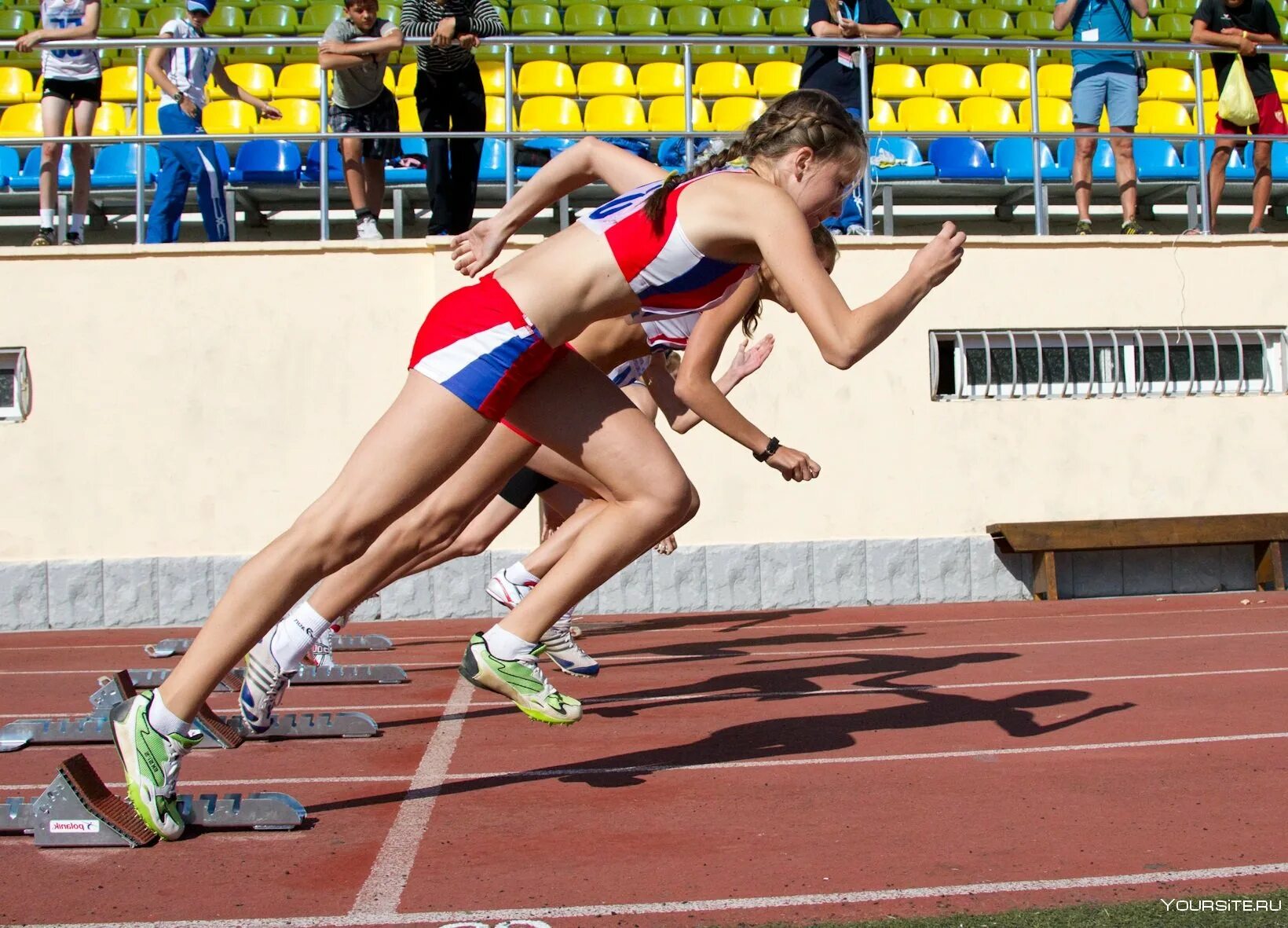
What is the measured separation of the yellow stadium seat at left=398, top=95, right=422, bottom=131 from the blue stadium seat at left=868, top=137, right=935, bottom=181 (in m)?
3.76

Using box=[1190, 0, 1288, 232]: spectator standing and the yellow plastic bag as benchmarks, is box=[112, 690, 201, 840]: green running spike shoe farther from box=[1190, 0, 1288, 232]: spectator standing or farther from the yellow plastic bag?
the yellow plastic bag

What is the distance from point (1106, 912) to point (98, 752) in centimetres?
358

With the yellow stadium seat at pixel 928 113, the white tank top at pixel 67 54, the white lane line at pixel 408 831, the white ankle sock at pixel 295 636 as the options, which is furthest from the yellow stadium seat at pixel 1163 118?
the white ankle sock at pixel 295 636

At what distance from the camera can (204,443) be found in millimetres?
10172

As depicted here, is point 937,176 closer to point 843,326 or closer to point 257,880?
point 843,326

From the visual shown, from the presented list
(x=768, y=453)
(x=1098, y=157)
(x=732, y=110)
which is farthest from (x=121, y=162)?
(x=768, y=453)

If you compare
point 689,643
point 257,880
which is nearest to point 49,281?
point 689,643

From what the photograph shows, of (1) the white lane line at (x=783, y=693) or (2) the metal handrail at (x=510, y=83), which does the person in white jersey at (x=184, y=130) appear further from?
(1) the white lane line at (x=783, y=693)

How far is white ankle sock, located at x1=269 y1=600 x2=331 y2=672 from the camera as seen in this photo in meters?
3.90

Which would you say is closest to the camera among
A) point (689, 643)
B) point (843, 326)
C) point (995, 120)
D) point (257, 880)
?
point (257, 880)

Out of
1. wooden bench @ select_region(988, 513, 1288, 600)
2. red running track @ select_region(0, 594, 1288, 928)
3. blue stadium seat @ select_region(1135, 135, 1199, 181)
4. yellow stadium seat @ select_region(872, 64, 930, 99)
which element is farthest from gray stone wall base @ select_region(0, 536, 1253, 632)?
yellow stadium seat @ select_region(872, 64, 930, 99)

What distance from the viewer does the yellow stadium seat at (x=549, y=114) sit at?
534 inches

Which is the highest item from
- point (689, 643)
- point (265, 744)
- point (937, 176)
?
point (937, 176)

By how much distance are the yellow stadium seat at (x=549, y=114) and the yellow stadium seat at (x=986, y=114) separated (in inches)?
156
